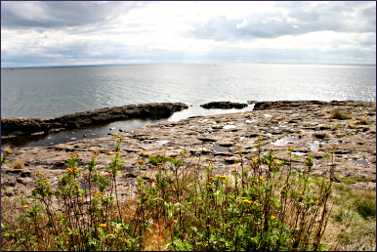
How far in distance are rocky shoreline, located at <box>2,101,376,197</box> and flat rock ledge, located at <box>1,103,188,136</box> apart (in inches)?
711

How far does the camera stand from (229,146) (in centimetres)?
1484

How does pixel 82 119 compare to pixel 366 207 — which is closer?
pixel 366 207

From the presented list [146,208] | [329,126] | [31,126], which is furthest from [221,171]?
[31,126]

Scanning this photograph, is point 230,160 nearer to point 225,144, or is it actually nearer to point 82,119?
point 225,144

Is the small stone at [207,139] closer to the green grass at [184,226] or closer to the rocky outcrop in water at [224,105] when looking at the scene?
the green grass at [184,226]

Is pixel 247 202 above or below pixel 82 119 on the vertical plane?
above

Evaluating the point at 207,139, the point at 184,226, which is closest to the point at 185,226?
the point at 184,226

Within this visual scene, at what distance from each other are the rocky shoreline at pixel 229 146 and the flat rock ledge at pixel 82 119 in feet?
59.3

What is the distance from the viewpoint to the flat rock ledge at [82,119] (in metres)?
34.4

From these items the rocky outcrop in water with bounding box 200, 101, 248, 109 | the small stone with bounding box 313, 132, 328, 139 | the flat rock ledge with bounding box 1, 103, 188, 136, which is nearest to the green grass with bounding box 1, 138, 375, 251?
the small stone with bounding box 313, 132, 328, 139

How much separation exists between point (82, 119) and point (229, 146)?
26753 mm

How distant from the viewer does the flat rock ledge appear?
1353 inches

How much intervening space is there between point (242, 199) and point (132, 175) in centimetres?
681

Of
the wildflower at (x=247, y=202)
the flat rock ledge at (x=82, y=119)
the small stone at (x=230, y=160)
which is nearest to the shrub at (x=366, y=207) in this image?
the wildflower at (x=247, y=202)
